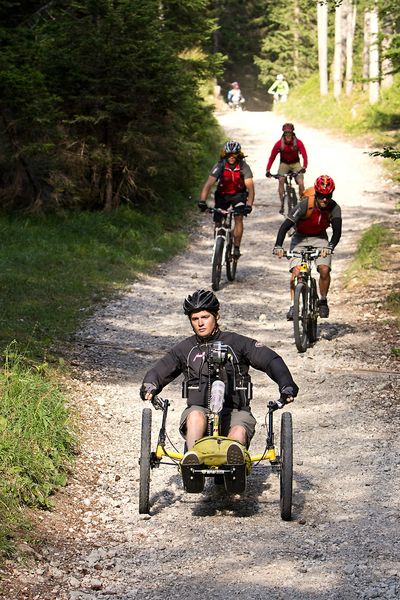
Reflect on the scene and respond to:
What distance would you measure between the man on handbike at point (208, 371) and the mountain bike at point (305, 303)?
14.6ft

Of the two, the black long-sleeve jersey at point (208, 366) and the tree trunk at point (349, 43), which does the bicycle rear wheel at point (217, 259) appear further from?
the tree trunk at point (349, 43)

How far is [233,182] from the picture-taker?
50.3 ft

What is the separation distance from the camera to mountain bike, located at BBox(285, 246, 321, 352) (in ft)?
37.7

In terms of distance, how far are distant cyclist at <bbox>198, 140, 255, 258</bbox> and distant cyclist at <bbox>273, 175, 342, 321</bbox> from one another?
2.97m

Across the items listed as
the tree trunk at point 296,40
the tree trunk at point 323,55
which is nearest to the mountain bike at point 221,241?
the tree trunk at point 323,55

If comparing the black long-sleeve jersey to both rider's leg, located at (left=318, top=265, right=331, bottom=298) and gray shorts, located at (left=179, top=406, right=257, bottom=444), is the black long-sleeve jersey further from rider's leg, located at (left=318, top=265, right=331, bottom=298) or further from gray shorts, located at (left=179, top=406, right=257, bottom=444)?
rider's leg, located at (left=318, top=265, right=331, bottom=298)

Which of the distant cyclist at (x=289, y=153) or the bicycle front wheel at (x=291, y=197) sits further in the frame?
the bicycle front wheel at (x=291, y=197)

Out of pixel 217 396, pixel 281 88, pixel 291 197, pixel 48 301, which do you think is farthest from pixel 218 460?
pixel 281 88

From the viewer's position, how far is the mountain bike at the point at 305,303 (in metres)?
11.5

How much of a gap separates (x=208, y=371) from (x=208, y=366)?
0.04 meters

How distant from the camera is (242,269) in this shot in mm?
17828

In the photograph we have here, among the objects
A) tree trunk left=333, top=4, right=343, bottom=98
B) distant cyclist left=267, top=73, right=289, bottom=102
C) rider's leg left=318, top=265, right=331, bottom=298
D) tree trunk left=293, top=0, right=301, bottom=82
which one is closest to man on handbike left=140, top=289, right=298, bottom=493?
rider's leg left=318, top=265, right=331, bottom=298

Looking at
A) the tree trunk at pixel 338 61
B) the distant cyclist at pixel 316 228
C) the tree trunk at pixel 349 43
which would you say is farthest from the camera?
the tree trunk at pixel 349 43

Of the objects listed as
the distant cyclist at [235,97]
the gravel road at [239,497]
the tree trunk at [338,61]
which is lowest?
the gravel road at [239,497]
